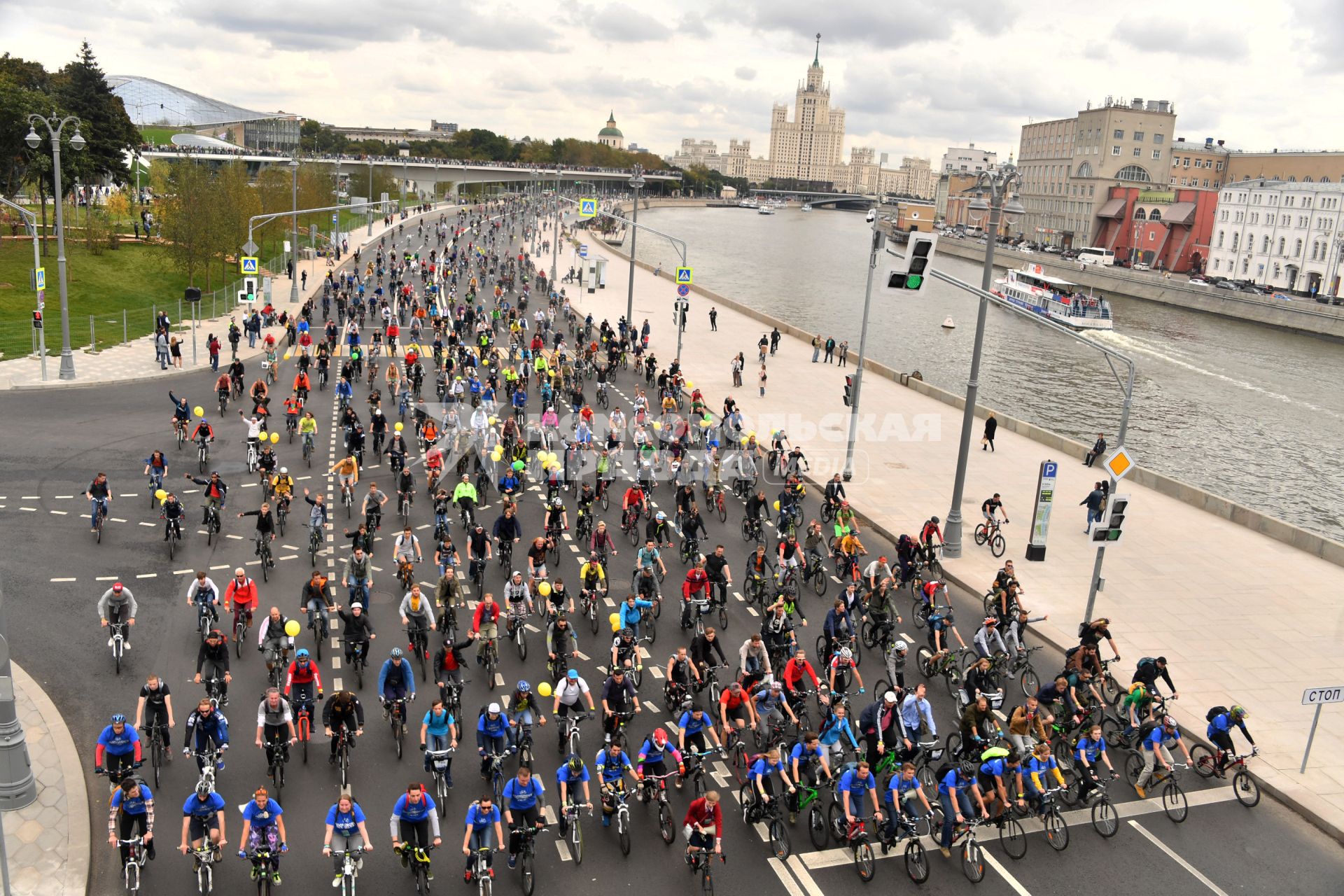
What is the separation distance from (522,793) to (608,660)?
17.6ft

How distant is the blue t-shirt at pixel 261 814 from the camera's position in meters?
9.86

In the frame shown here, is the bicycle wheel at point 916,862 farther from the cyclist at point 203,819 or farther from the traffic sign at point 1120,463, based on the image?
the traffic sign at point 1120,463

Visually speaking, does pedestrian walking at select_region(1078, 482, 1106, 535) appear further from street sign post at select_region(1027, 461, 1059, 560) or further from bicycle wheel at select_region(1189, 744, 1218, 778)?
bicycle wheel at select_region(1189, 744, 1218, 778)

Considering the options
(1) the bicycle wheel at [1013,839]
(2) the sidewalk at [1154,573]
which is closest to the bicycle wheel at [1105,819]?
(1) the bicycle wheel at [1013,839]

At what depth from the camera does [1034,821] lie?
12461 mm

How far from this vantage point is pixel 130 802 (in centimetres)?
994

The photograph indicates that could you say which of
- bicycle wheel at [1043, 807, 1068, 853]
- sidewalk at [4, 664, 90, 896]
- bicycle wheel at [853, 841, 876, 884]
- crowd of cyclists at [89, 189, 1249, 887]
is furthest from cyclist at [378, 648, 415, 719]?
bicycle wheel at [1043, 807, 1068, 853]

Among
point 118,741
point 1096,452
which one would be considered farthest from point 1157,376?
point 118,741

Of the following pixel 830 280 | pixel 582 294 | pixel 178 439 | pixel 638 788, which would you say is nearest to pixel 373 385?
pixel 178 439

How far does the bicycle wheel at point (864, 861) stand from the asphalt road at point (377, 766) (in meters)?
0.15

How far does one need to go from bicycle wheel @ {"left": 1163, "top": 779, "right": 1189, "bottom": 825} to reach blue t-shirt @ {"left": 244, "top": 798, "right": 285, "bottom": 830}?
10211mm

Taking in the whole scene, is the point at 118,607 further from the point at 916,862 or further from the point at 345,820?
the point at 916,862

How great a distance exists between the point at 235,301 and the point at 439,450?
34417 millimetres

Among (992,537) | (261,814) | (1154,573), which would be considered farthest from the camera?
(992,537)
